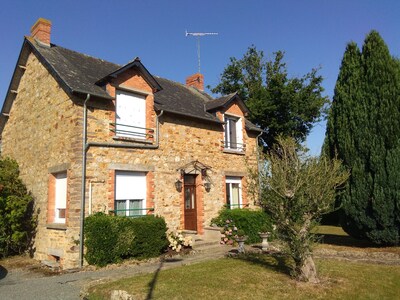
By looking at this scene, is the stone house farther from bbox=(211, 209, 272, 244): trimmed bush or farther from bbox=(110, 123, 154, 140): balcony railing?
bbox=(211, 209, 272, 244): trimmed bush

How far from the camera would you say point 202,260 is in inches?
392

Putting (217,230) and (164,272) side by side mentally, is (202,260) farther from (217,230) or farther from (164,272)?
(217,230)

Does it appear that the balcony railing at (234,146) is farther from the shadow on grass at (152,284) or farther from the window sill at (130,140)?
the shadow on grass at (152,284)

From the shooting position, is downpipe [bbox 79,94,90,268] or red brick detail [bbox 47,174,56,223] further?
red brick detail [bbox 47,174,56,223]

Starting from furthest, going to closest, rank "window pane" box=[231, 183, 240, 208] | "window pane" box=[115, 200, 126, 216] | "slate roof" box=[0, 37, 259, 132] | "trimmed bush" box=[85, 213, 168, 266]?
"window pane" box=[231, 183, 240, 208] → "window pane" box=[115, 200, 126, 216] → "slate roof" box=[0, 37, 259, 132] → "trimmed bush" box=[85, 213, 168, 266]

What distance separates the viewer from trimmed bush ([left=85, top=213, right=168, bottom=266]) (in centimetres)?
945

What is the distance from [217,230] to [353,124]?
644 cm

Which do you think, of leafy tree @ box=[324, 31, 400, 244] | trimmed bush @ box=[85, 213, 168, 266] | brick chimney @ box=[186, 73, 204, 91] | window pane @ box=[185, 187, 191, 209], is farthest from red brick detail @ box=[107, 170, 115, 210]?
brick chimney @ box=[186, 73, 204, 91]

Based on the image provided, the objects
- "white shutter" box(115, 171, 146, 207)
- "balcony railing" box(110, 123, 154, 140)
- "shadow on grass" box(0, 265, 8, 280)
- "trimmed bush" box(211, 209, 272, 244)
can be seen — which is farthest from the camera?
"trimmed bush" box(211, 209, 272, 244)

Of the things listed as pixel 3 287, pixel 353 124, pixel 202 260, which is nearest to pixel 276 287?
pixel 202 260

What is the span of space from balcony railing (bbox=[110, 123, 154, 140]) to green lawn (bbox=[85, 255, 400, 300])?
200 inches

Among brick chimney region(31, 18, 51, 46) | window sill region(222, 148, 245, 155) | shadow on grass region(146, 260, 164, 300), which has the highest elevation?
brick chimney region(31, 18, 51, 46)

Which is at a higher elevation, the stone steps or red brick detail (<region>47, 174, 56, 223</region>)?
red brick detail (<region>47, 174, 56, 223</region>)

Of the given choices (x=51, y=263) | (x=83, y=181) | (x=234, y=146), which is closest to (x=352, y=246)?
(x=234, y=146)
